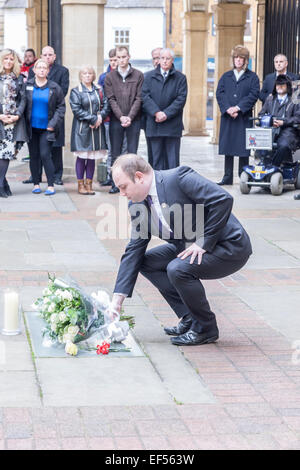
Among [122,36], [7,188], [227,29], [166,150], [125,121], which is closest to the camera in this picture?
[7,188]

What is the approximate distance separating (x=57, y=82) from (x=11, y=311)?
8142 millimetres

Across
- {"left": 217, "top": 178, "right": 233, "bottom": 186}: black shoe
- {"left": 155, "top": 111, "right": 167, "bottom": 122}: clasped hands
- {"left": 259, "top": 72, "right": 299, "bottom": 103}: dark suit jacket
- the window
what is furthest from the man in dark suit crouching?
the window

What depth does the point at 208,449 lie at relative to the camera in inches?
162

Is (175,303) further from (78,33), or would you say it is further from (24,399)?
(78,33)

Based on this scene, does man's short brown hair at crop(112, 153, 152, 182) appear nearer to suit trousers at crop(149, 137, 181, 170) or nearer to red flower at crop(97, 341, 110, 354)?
red flower at crop(97, 341, 110, 354)

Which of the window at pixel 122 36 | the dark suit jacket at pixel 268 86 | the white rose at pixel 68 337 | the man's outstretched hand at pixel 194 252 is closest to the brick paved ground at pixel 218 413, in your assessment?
the man's outstretched hand at pixel 194 252

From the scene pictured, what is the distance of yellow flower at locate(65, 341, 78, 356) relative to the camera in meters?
5.56

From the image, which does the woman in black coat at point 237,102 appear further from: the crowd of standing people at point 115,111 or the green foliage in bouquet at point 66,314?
the green foliage in bouquet at point 66,314

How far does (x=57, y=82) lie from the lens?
13.6 meters

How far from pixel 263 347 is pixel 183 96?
7.57 metres

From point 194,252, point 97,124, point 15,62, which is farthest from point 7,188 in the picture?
point 194,252

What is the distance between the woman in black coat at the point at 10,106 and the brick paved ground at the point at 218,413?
20.0ft

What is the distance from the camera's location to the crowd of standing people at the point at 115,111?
12.4 metres

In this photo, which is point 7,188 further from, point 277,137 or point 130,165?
point 130,165
